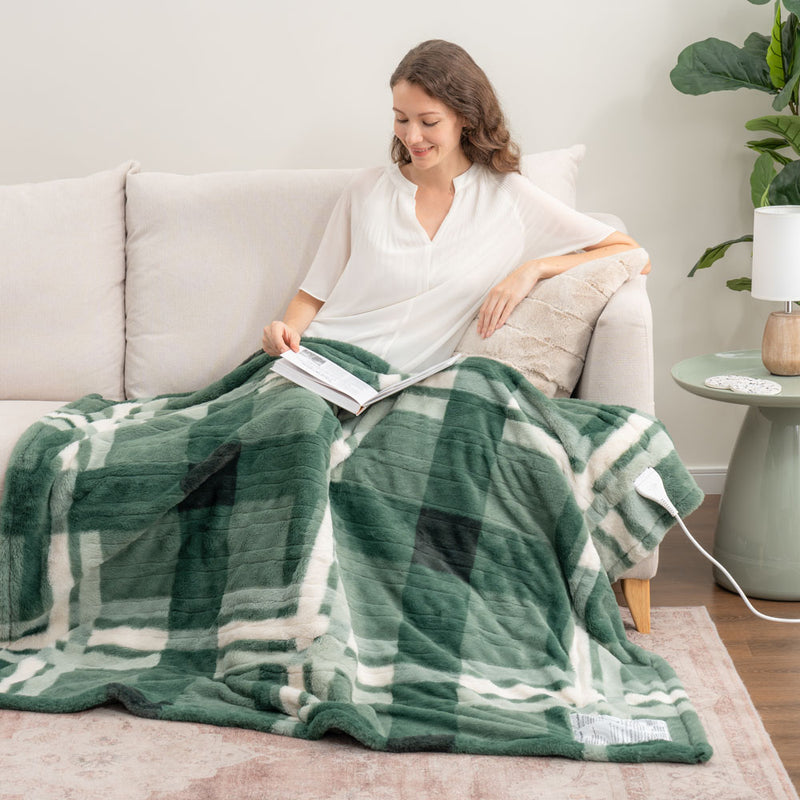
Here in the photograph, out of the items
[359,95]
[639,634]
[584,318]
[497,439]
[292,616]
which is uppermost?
[359,95]

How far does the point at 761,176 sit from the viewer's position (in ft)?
8.68

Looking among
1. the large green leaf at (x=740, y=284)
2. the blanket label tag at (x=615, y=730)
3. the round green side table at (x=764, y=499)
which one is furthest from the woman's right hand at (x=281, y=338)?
the large green leaf at (x=740, y=284)

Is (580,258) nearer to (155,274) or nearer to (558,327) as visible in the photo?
(558,327)

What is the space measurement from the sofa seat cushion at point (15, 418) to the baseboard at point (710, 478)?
1769 mm

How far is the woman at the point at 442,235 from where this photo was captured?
2.29 m

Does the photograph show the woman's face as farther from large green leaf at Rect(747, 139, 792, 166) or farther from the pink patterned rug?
the pink patterned rug

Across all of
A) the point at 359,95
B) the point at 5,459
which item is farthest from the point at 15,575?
the point at 359,95

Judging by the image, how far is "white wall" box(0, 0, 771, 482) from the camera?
2.76 m

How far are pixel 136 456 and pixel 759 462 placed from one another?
1.32 meters

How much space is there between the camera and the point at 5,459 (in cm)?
206

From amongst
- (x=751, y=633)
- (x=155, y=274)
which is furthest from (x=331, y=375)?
(x=751, y=633)

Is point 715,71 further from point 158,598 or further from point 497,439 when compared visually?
point 158,598

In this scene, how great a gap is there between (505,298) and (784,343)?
2.02ft

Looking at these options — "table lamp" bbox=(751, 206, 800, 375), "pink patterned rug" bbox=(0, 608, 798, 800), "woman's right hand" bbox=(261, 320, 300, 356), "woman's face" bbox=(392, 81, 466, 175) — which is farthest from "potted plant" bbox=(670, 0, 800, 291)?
"pink patterned rug" bbox=(0, 608, 798, 800)
